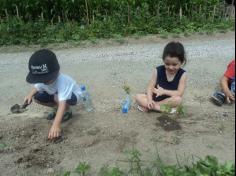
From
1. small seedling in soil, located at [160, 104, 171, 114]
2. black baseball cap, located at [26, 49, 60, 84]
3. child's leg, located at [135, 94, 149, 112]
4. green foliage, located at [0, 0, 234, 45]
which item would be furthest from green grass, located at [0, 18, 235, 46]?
black baseball cap, located at [26, 49, 60, 84]

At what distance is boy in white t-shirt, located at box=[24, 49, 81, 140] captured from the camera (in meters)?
3.49

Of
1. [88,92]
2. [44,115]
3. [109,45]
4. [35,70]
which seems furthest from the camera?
[109,45]

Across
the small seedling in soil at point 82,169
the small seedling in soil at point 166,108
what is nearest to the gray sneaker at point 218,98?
the small seedling in soil at point 166,108

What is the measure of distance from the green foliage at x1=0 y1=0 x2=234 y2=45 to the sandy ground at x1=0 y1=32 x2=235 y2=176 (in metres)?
1.64

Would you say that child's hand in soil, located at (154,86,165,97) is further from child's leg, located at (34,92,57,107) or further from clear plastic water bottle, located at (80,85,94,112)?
child's leg, located at (34,92,57,107)

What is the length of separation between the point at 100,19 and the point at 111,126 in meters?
4.93

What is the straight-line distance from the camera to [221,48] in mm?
6625

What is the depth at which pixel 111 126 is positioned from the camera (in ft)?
12.7

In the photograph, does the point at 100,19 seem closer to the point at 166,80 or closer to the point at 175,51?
the point at 166,80

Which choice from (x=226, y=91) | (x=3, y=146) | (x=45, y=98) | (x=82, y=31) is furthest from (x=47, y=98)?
(x=82, y=31)

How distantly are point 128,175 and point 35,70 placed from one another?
3.96 ft

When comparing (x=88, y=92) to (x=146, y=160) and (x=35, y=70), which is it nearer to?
(x=35, y=70)

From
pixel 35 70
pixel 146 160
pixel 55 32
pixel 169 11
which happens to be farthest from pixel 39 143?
pixel 169 11

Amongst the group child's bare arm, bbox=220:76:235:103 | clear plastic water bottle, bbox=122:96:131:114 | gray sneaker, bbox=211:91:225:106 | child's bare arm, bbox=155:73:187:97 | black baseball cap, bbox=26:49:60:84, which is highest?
black baseball cap, bbox=26:49:60:84
